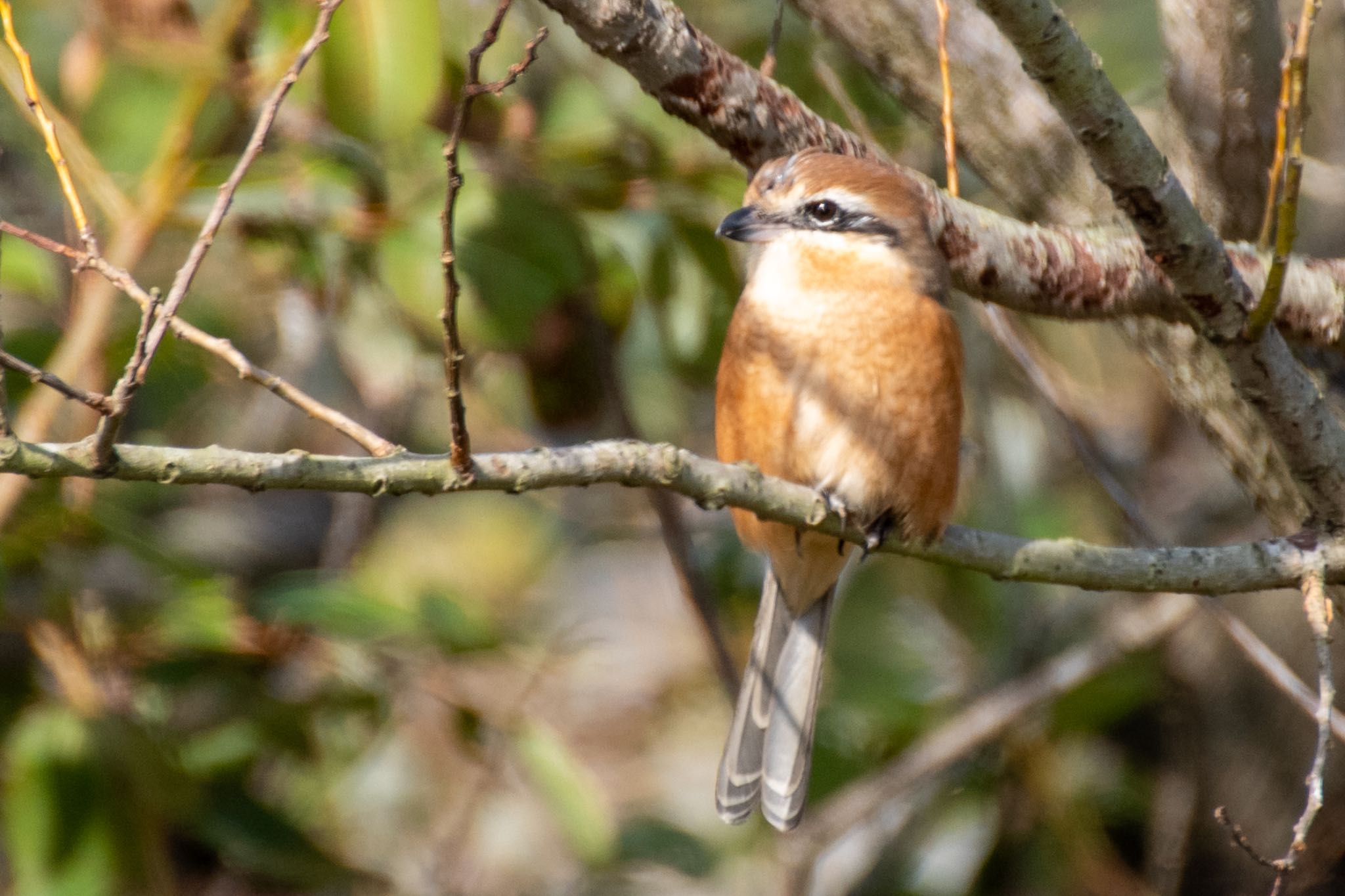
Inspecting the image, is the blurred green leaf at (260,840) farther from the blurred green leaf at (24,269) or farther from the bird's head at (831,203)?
the bird's head at (831,203)

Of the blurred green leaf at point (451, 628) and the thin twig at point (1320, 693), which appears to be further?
the blurred green leaf at point (451, 628)

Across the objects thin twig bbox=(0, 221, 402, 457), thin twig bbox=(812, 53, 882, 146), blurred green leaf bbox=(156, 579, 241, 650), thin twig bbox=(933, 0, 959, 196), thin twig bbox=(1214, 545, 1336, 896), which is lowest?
thin twig bbox=(1214, 545, 1336, 896)

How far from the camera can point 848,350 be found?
3193mm

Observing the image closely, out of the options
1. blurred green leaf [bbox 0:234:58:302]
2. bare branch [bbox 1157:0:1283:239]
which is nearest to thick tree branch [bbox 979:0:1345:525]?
bare branch [bbox 1157:0:1283:239]

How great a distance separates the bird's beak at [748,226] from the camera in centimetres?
328

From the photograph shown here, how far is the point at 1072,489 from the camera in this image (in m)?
5.69

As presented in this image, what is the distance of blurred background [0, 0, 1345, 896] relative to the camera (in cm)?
351

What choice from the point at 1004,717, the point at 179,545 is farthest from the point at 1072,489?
the point at 179,545

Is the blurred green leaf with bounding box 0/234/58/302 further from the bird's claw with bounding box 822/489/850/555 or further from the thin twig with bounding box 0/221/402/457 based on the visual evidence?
the bird's claw with bounding box 822/489/850/555

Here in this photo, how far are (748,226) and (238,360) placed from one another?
1.62m

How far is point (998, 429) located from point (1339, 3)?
1.97 m

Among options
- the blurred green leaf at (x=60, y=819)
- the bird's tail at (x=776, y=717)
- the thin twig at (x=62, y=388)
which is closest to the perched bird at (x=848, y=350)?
the bird's tail at (x=776, y=717)

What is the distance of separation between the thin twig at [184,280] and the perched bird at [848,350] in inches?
47.4

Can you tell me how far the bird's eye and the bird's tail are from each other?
3.39 ft
